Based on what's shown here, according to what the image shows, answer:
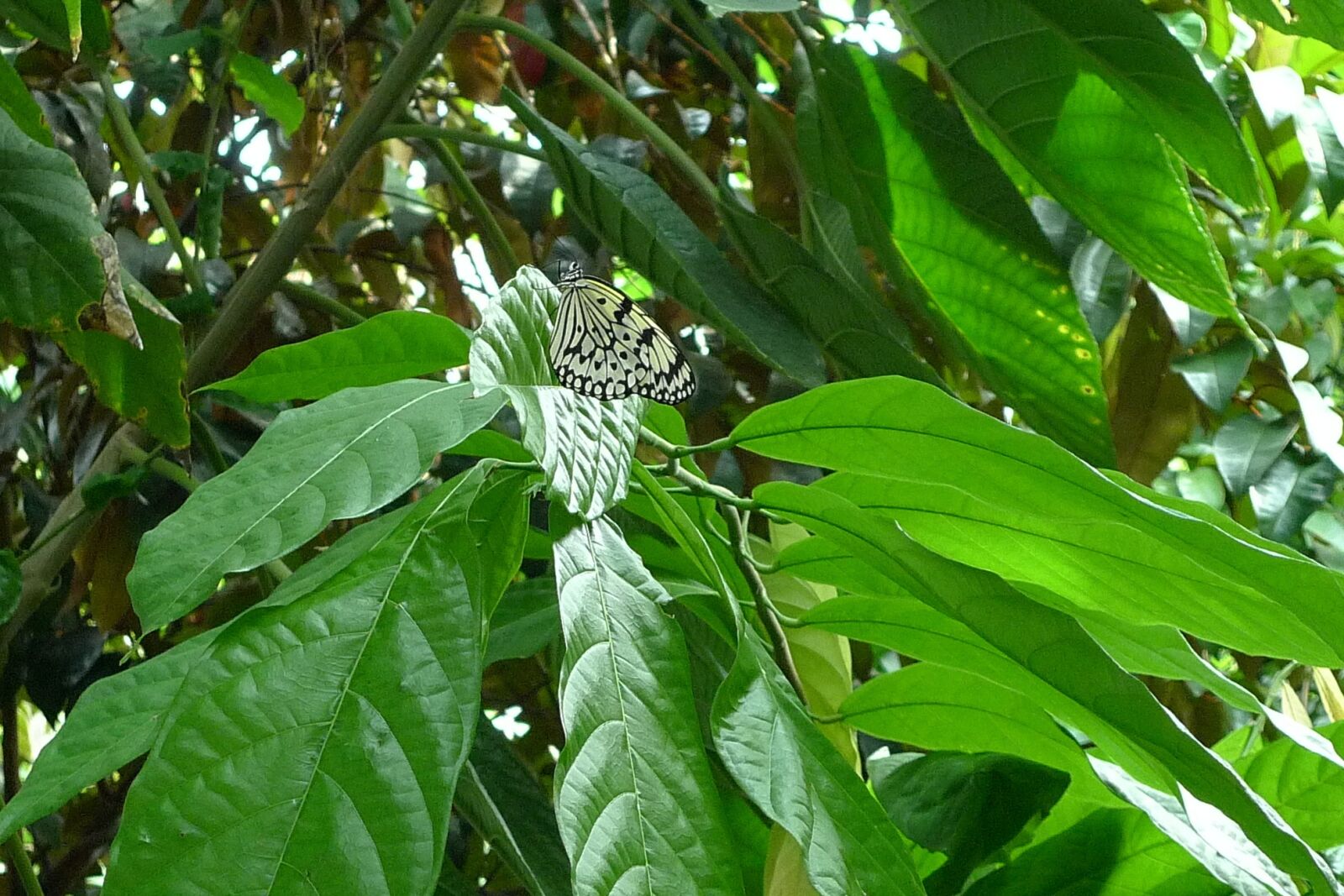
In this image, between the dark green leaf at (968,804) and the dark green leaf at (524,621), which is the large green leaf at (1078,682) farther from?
the dark green leaf at (524,621)

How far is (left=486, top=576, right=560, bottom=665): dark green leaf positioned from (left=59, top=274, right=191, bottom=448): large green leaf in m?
0.26

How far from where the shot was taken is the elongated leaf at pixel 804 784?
43 centimetres

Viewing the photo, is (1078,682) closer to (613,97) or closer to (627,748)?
(627,748)

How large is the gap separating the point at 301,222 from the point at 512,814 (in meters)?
0.50

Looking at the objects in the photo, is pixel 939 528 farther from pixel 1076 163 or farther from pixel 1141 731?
pixel 1076 163

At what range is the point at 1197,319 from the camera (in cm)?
108

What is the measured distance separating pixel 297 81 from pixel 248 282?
718mm

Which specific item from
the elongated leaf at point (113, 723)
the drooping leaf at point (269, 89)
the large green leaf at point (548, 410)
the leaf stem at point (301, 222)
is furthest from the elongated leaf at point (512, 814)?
the drooping leaf at point (269, 89)

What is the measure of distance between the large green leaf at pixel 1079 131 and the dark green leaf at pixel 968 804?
38cm

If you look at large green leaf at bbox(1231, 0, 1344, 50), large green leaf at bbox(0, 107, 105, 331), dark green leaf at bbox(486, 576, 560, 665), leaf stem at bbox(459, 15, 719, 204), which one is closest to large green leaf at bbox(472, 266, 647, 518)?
dark green leaf at bbox(486, 576, 560, 665)

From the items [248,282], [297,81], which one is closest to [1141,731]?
[248,282]

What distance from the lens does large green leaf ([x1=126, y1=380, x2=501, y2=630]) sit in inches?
15.3

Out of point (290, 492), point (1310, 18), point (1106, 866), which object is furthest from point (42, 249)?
point (1310, 18)

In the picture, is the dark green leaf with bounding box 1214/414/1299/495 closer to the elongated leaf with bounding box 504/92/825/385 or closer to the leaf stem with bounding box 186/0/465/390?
the elongated leaf with bounding box 504/92/825/385
